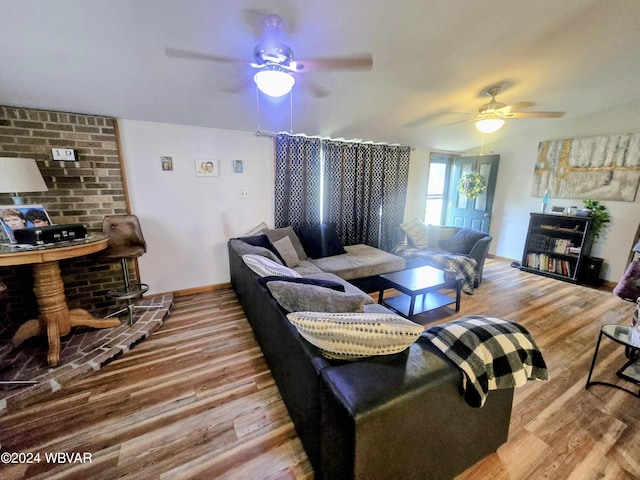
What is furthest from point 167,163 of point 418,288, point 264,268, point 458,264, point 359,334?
point 458,264

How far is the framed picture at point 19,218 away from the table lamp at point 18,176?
0.21m

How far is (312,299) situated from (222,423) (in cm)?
95

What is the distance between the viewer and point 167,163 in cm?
286

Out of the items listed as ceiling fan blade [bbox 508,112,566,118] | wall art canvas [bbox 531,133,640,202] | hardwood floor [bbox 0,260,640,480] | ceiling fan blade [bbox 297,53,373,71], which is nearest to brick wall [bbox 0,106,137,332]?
hardwood floor [bbox 0,260,640,480]

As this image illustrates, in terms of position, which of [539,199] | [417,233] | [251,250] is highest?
[539,199]

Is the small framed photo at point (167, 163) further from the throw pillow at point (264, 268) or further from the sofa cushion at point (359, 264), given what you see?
the sofa cushion at point (359, 264)

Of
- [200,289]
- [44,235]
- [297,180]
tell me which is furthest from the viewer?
[297,180]

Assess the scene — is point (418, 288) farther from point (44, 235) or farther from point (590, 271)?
point (590, 271)

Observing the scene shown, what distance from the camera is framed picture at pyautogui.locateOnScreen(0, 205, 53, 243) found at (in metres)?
1.84

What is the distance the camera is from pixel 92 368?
184cm

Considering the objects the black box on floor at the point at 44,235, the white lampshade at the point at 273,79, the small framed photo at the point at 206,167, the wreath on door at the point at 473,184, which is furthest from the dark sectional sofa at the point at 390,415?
the wreath on door at the point at 473,184

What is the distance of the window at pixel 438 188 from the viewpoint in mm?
5228

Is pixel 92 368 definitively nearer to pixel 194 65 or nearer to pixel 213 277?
pixel 213 277

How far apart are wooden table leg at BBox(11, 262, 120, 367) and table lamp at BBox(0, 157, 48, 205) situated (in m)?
0.60
